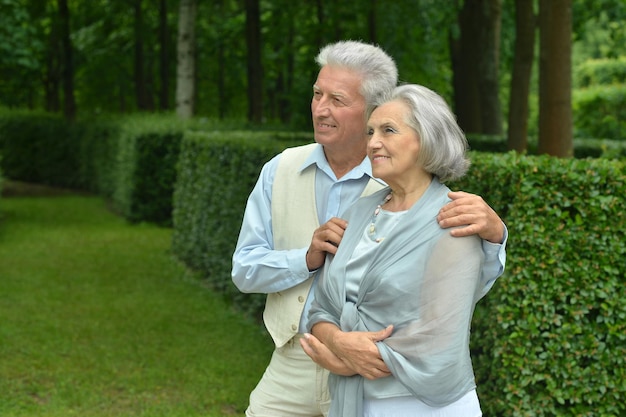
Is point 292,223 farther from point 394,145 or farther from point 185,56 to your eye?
point 185,56

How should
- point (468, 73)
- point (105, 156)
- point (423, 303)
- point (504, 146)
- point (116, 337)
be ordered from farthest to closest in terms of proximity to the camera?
1. point (105, 156)
2. point (468, 73)
3. point (504, 146)
4. point (116, 337)
5. point (423, 303)

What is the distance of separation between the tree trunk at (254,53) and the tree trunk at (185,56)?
8.25 feet

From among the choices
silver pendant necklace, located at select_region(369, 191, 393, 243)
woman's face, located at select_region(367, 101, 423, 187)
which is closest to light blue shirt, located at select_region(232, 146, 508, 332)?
silver pendant necklace, located at select_region(369, 191, 393, 243)

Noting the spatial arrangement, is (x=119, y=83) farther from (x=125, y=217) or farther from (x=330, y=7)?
(x=125, y=217)

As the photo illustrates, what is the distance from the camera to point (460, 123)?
2038 cm

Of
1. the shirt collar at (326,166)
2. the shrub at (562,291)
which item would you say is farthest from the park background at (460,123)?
the shirt collar at (326,166)

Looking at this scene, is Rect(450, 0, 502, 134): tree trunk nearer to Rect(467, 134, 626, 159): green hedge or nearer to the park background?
the park background

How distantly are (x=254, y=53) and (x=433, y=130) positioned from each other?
65.6ft

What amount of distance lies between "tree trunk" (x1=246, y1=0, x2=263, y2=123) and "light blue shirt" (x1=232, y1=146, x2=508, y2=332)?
1849 centimetres

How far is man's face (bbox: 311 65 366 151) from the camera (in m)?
3.41

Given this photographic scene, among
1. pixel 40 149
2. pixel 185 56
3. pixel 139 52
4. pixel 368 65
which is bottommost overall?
pixel 40 149

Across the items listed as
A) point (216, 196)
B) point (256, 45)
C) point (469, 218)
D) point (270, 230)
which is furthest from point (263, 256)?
point (256, 45)

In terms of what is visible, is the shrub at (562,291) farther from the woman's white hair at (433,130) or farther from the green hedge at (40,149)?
the green hedge at (40,149)

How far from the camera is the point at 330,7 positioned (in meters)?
24.2
